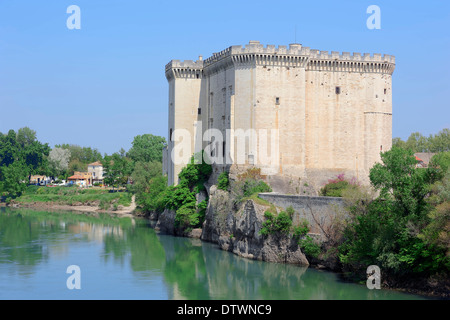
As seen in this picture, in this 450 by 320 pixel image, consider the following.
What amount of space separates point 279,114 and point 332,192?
675 cm

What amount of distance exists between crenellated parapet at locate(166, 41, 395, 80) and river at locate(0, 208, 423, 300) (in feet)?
43.6

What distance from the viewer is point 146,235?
50750mm

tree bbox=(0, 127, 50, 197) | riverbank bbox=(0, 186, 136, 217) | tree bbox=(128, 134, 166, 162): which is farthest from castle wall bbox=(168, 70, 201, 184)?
tree bbox=(0, 127, 50, 197)

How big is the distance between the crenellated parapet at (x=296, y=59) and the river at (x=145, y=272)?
43.6 feet

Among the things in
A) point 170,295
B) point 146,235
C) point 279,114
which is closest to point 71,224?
point 146,235

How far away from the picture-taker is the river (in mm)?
29297

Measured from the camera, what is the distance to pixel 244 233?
39.0 m

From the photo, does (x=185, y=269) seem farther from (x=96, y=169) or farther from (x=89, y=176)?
(x=96, y=169)

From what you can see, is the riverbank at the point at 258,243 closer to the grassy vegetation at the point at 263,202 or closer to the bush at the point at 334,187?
the grassy vegetation at the point at 263,202

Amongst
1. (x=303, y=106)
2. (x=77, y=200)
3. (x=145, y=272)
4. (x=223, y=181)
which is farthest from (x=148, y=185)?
(x=145, y=272)

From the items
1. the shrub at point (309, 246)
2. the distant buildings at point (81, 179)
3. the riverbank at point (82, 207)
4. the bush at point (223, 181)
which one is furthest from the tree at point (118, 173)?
the shrub at point (309, 246)

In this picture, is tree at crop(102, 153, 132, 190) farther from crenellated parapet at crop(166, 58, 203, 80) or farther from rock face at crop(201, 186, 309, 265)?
rock face at crop(201, 186, 309, 265)

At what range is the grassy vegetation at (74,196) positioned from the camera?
77312 millimetres

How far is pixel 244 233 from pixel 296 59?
13.6 metres
